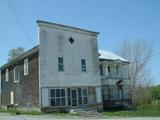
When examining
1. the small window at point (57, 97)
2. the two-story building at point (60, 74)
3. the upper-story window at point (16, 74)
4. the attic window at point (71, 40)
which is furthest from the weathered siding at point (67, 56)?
the upper-story window at point (16, 74)

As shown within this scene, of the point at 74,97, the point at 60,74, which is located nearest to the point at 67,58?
the point at 60,74

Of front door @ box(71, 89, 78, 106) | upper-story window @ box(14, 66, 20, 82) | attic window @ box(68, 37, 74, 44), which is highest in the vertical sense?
attic window @ box(68, 37, 74, 44)

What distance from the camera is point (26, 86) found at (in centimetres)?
3594

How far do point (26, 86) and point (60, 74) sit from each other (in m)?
4.57

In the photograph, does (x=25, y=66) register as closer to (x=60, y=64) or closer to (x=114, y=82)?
(x=60, y=64)

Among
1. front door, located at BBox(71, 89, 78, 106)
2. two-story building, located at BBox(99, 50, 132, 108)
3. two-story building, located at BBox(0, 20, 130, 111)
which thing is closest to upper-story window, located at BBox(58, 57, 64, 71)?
two-story building, located at BBox(0, 20, 130, 111)

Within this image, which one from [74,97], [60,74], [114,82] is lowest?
[74,97]

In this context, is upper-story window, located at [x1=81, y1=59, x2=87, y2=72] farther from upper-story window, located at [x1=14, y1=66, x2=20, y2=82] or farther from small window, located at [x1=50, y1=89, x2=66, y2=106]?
upper-story window, located at [x1=14, y1=66, x2=20, y2=82]

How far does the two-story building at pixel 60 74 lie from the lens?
33.2 m

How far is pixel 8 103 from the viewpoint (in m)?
41.8

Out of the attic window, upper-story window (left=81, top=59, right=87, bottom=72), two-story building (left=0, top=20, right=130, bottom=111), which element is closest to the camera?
two-story building (left=0, top=20, right=130, bottom=111)

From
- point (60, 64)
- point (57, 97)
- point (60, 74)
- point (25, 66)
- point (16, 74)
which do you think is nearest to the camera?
point (57, 97)

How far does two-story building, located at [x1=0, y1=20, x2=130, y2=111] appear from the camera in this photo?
3319 centimetres

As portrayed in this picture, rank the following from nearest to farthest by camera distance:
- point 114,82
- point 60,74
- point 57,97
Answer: point 57,97, point 60,74, point 114,82
